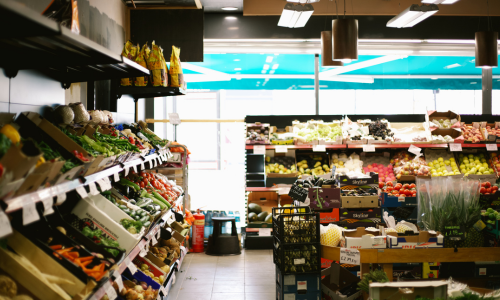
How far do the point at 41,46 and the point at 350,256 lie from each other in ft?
8.27

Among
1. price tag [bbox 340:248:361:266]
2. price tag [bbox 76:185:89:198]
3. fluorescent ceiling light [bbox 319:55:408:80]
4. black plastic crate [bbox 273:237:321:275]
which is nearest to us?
price tag [bbox 76:185:89:198]

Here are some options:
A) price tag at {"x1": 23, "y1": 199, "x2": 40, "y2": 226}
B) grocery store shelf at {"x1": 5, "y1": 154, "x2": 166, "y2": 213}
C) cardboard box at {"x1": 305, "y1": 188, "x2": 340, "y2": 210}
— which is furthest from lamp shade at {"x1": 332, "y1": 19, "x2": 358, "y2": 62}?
price tag at {"x1": 23, "y1": 199, "x2": 40, "y2": 226}

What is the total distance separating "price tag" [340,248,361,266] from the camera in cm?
324

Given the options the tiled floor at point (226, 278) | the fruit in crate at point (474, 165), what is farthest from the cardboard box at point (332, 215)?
the fruit in crate at point (474, 165)

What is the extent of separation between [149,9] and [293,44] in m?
2.55

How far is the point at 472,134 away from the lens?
6980 mm

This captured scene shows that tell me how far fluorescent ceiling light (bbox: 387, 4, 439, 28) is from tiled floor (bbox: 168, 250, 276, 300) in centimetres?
377

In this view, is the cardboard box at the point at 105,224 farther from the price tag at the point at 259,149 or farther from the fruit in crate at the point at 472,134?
the fruit in crate at the point at 472,134

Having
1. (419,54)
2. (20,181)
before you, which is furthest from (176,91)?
(419,54)

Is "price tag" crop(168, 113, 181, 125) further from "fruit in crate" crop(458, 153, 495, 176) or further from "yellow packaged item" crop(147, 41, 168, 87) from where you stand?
"fruit in crate" crop(458, 153, 495, 176)

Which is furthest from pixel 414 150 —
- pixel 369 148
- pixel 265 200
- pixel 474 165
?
pixel 265 200

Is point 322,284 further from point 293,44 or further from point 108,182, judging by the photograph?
point 293,44

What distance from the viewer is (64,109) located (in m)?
3.13

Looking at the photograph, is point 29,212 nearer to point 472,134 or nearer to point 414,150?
point 414,150
